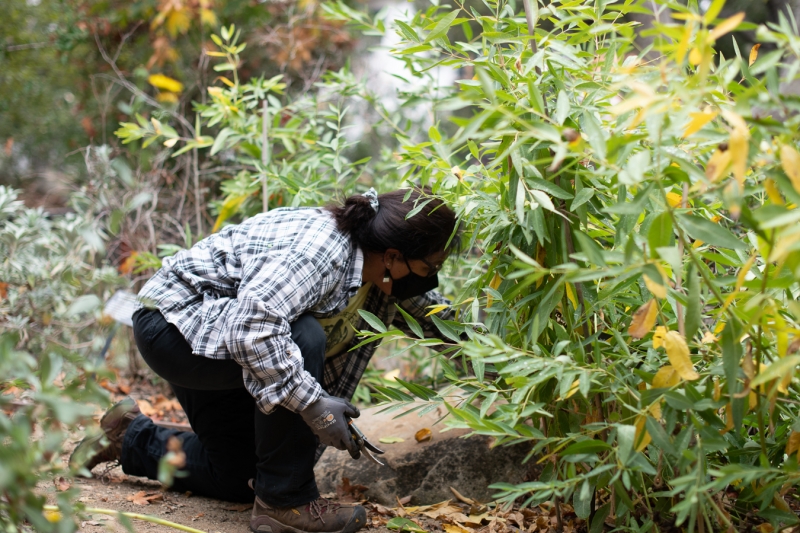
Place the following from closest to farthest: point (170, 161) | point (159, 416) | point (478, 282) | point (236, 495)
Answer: point (478, 282) < point (236, 495) < point (159, 416) < point (170, 161)

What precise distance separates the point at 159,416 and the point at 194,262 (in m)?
1.49

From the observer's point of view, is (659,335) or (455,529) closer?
(659,335)

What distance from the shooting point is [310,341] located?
202cm

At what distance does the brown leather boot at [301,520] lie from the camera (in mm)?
2043

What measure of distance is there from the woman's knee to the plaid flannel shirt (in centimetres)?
4

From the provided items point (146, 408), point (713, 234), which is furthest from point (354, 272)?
point (146, 408)

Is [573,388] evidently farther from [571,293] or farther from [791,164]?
[791,164]

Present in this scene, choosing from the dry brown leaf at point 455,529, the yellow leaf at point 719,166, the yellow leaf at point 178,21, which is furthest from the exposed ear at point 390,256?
the yellow leaf at point 178,21

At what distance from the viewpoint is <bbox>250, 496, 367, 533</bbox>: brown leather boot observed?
2.04 m

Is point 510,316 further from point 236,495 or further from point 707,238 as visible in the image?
point 236,495

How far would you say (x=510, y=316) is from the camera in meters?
1.68

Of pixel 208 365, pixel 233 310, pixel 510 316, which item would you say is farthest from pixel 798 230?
pixel 208 365

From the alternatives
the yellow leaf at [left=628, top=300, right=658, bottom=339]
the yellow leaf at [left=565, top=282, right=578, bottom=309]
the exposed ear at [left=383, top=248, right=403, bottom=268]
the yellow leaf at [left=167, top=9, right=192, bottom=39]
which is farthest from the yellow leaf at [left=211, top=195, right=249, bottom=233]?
the yellow leaf at [left=167, top=9, right=192, bottom=39]

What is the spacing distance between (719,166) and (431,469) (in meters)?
1.61
